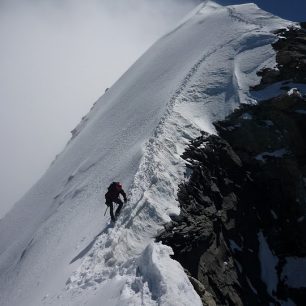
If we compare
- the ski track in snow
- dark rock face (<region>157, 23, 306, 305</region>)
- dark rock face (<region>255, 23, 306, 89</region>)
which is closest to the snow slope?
the ski track in snow

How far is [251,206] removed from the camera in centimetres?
2397

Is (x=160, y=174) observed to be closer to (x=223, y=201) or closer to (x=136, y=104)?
(x=223, y=201)

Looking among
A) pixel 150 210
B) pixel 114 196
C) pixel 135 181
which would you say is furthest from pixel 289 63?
pixel 114 196

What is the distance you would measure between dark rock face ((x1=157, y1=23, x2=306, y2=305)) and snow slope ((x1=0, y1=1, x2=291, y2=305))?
985mm

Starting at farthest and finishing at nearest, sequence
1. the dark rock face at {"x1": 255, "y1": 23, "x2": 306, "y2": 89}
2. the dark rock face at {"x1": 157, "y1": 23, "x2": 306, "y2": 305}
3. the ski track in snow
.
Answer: the dark rock face at {"x1": 255, "y1": 23, "x2": 306, "y2": 89} → the dark rock face at {"x1": 157, "y1": 23, "x2": 306, "y2": 305} → the ski track in snow

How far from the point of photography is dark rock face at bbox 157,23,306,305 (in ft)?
60.5

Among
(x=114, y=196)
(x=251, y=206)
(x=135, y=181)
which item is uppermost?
(x=114, y=196)

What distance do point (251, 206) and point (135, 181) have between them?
6.30 metres

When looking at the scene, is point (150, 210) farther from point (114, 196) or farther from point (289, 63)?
point (289, 63)

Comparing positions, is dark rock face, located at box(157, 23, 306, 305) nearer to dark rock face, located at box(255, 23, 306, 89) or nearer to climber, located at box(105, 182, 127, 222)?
dark rock face, located at box(255, 23, 306, 89)

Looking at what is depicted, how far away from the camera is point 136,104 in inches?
1346

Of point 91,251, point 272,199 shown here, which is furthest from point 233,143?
point 91,251

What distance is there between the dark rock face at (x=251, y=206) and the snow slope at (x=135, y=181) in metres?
0.99

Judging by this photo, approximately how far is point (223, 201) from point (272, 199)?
3344 mm
